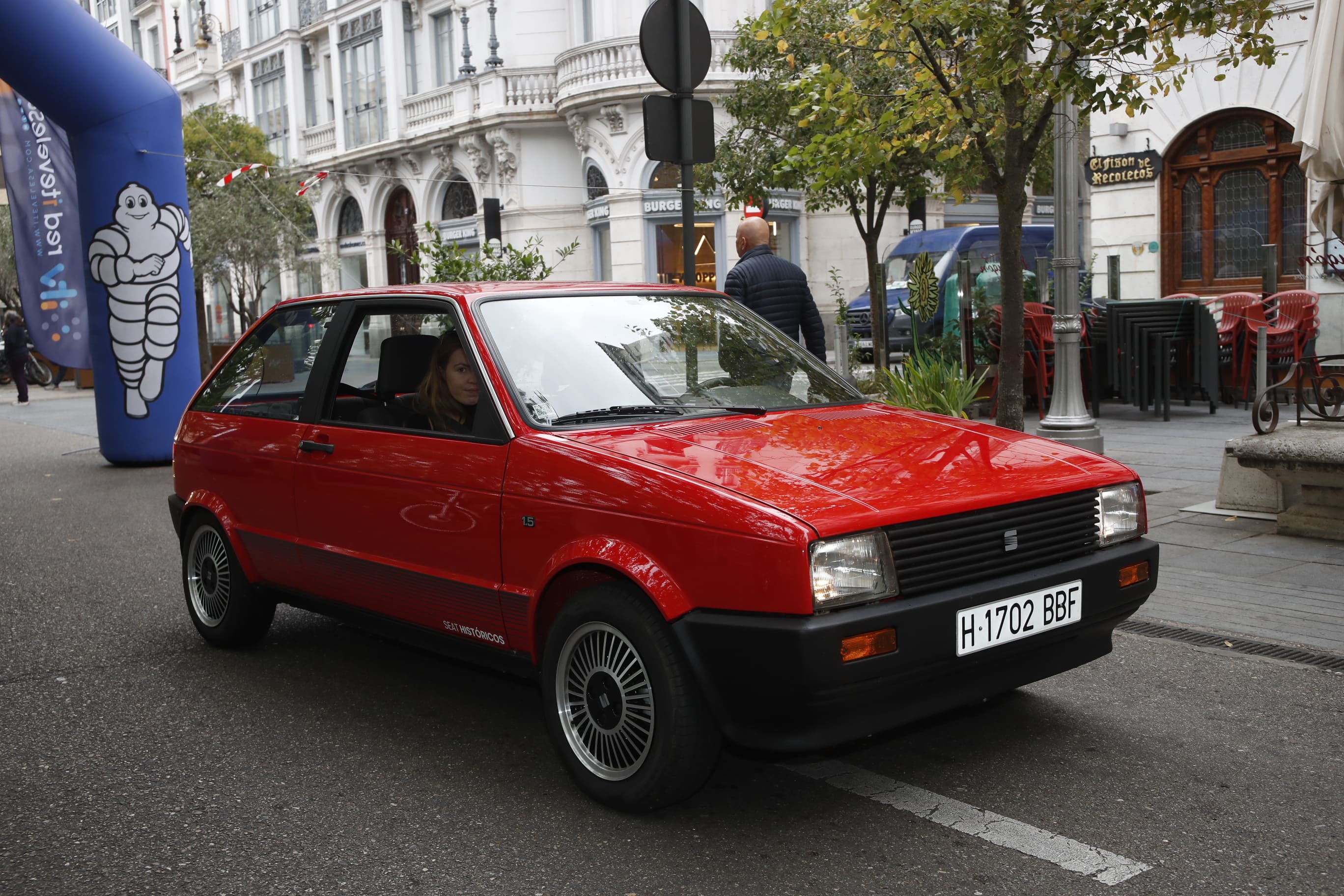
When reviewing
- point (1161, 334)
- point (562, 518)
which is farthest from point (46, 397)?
point (562, 518)

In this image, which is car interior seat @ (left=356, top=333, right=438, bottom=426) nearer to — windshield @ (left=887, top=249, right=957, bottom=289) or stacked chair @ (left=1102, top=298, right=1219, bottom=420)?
stacked chair @ (left=1102, top=298, right=1219, bottom=420)

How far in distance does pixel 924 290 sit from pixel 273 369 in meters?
8.95

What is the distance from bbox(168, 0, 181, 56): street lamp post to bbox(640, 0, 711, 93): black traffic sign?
47.4 metres

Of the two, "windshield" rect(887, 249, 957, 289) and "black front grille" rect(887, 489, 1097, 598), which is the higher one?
"windshield" rect(887, 249, 957, 289)

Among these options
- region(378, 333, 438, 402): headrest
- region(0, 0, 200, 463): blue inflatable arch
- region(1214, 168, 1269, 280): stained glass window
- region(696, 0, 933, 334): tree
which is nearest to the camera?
region(378, 333, 438, 402): headrest

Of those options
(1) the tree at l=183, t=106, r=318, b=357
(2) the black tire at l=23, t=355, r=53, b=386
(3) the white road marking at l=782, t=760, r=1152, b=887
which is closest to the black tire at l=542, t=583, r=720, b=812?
(3) the white road marking at l=782, t=760, r=1152, b=887

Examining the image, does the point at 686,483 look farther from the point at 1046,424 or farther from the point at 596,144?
the point at 596,144

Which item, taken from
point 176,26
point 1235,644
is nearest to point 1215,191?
point 1235,644

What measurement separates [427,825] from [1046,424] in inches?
313

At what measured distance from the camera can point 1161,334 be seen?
12820mm

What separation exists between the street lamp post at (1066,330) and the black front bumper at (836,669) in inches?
283

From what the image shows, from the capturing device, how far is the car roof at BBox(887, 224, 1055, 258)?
20344mm

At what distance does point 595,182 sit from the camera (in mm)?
33125

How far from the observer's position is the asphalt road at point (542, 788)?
327 cm
